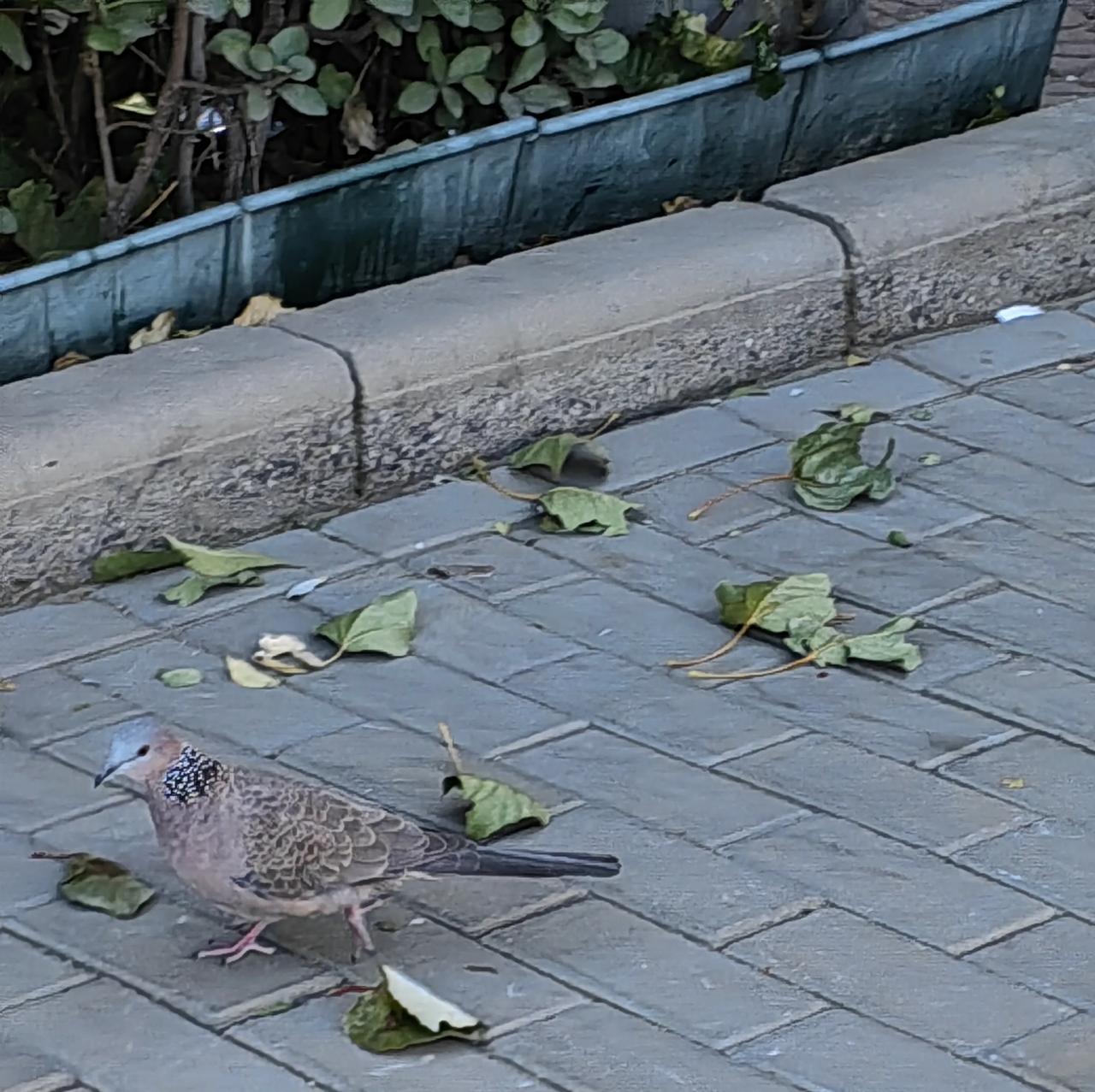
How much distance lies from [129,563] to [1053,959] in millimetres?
1945

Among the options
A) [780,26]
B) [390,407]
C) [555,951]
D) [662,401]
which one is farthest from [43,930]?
[780,26]

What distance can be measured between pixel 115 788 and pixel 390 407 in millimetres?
Result: 1238

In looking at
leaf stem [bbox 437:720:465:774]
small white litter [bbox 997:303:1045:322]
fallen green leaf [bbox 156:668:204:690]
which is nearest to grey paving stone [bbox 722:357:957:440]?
small white litter [bbox 997:303:1045:322]

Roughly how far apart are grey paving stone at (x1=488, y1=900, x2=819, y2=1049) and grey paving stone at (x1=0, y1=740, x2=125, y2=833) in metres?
0.75

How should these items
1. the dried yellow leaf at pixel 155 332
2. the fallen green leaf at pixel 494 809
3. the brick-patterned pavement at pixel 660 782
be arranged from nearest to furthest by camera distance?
the brick-patterned pavement at pixel 660 782 → the fallen green leaf at pixel 494 809 → the dried yellow leaf at pixel 155 332

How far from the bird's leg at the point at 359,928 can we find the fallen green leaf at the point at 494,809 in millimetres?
285

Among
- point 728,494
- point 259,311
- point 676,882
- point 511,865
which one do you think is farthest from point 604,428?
point 511,865

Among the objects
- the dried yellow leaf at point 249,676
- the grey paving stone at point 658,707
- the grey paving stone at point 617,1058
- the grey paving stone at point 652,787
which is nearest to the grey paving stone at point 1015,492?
the grey paving stone at point 658,707

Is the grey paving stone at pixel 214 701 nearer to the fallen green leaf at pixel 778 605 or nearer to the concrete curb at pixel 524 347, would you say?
the concrete curb at pixel 524 347

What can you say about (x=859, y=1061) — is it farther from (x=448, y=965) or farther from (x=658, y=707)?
(x=658, y=707)

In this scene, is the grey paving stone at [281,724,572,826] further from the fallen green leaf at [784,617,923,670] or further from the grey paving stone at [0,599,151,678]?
the fallen green leaf at [784,617,923,670]

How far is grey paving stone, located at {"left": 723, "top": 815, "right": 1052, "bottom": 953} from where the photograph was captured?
3549 millimetres

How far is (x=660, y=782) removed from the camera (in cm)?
392

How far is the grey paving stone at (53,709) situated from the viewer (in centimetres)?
403
